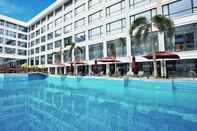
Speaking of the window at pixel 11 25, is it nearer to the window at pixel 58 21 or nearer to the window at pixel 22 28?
the window at pixel 22 28

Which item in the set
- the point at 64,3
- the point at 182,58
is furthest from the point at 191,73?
the point at 64,3

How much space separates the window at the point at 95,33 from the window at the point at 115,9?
288cm

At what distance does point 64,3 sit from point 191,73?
3310cm

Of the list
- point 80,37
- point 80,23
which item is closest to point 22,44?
point 80,23

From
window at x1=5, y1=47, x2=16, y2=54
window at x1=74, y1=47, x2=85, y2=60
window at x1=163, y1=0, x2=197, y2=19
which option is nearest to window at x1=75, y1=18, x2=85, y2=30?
window at x1=74, y1=47, x2=85, y2=60

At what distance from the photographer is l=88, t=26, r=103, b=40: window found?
32003mm

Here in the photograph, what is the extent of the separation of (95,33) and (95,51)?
3311 millimetres

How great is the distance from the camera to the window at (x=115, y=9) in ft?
93.1

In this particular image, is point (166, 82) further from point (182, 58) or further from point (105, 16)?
point (105, 16)

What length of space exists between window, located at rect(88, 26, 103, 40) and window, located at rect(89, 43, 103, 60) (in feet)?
5.36

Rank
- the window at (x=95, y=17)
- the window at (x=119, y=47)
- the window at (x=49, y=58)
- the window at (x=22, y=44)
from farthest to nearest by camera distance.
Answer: the window at (x=22, y=44) → the window at (x=49, y=58) → the window at (x=95, y=17) → the window at (x=119, y=47)

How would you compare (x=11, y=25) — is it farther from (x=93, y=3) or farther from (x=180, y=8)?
(x=180, y=8)

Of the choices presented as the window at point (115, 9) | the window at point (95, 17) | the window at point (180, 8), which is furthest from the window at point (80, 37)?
the window at point (180, 8)

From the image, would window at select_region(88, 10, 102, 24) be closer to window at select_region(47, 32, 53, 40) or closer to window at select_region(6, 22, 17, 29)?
window at select_region(47, 32, 53, 40)
